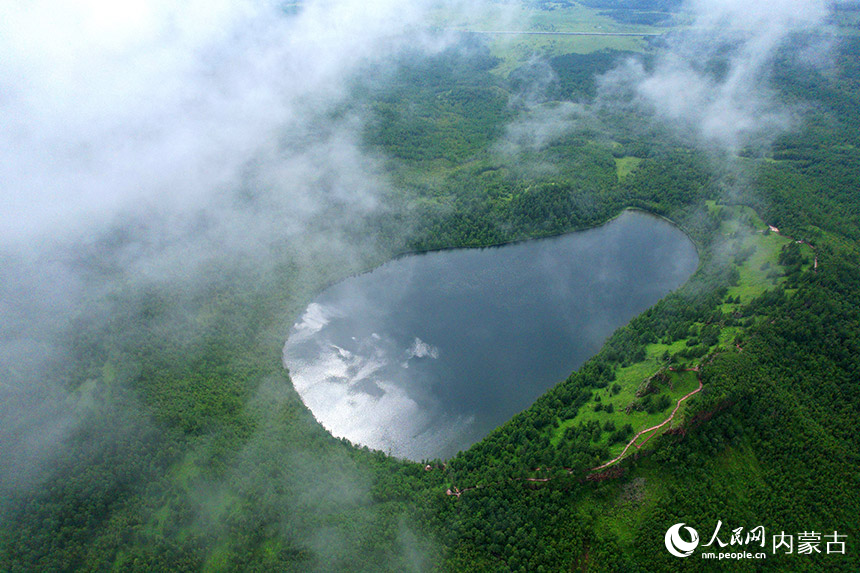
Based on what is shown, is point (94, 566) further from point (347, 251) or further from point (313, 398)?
point (347, 251)

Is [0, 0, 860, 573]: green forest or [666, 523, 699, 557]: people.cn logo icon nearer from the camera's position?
[666, 523, 699, 557]: people.cn logo icon

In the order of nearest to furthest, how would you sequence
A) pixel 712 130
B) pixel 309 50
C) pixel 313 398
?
pixel 313 398, pixel 712 130, pixel 309 50

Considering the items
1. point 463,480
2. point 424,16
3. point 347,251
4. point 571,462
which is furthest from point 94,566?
point 424,16

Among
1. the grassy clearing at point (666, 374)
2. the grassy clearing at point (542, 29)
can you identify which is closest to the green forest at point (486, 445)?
the grassy clearing at point (666, 374)

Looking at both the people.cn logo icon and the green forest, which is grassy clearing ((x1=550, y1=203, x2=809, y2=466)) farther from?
the people.cn logo icon

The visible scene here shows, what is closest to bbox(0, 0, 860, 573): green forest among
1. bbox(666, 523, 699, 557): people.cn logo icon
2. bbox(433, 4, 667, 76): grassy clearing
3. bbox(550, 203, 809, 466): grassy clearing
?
bbox(550, 203, 809, 466): grassy clearing

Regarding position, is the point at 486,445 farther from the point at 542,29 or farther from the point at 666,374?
the point at 542,29
